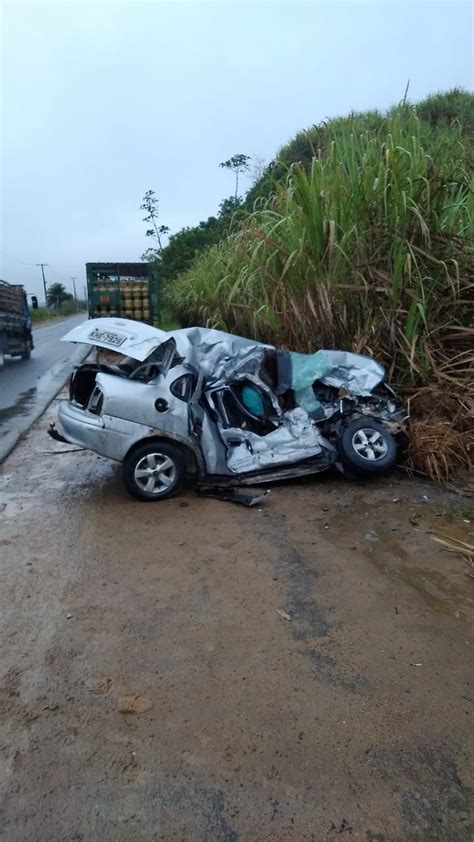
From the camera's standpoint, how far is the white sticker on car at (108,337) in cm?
534

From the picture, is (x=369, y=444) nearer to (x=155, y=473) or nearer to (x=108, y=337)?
(x=155, y=473)

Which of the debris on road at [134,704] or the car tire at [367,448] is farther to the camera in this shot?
the car tire at [367,448]

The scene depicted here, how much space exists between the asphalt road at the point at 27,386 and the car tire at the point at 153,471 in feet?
8.32

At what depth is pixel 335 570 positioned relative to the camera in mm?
3977

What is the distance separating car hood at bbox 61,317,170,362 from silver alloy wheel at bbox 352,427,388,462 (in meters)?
1.99

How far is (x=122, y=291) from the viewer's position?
18.0 metres

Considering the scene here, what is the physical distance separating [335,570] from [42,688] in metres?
1.97

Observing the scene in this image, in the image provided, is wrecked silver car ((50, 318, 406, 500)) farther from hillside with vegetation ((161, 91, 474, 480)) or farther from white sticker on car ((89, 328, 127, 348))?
hillside with vegetation ((161, 91, 474, 480))

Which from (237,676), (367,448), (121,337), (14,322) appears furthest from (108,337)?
(14,322)

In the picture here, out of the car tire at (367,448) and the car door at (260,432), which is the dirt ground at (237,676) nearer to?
the car tire at (367,448)

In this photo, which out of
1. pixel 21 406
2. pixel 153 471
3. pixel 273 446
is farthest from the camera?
pixel 21 406

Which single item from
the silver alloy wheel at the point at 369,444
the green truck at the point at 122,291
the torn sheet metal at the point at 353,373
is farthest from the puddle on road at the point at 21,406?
the green truck at the point at 122,291

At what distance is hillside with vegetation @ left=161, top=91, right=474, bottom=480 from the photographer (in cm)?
582

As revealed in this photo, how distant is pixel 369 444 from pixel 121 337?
245cm
